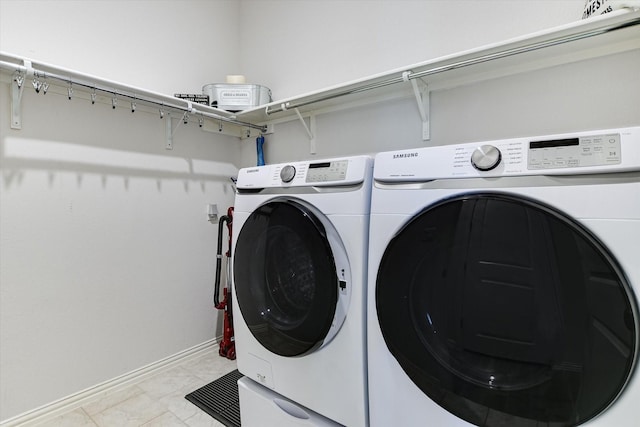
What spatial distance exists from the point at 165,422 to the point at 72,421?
1.67 feet

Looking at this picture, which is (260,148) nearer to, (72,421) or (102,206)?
(102,206)

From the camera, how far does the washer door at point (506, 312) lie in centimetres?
69

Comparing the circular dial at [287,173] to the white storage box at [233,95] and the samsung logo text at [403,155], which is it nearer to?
the samsung logo text at [403,155]

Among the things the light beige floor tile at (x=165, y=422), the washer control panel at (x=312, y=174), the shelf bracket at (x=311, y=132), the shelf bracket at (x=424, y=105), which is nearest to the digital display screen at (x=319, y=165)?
the washer control panel at (x=312, y=174)

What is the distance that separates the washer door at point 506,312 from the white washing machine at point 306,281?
164 mm

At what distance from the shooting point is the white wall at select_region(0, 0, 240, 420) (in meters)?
1.61

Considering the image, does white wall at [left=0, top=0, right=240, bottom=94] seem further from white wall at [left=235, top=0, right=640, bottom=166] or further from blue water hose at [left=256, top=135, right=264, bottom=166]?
blue water hose at [left=256, top=135, right=264, bottom=166]

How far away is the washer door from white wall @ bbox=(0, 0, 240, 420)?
5.83ft

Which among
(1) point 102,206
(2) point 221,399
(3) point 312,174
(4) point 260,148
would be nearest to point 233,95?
(4) point 260,148

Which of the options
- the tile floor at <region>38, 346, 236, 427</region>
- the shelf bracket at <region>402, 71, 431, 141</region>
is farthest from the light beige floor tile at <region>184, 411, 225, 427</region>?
the shelf bracket at <region>402, 71, 431, 141</region>

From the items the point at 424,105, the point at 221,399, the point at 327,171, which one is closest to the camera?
the point at 327,171

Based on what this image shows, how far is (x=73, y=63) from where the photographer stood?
1788mm

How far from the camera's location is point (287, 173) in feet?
4.19

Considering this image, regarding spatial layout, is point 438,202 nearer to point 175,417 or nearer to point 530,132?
point 530,132
